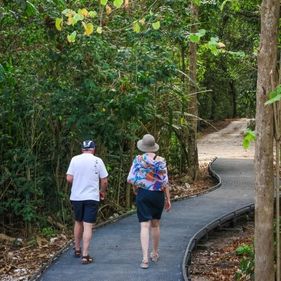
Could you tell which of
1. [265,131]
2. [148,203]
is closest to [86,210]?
[148,203]

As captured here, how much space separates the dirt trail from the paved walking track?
11.0 meters

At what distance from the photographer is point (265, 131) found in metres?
3.82

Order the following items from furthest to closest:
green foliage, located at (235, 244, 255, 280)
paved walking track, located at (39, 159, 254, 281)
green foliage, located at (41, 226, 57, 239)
→ green foliage, located at (41, 226, 57, 239) < paved walking track, located at (39, 159, 254, 281) < green foliage, located at (235, 244, 255, 280)

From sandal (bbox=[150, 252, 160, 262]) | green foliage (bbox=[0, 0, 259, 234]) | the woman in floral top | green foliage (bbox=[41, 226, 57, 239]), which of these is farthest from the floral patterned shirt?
green foliage (bbox=[41, 226, 57, 239])

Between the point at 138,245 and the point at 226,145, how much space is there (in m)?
21.7

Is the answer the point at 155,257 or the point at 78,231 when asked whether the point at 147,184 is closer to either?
the point at 155,257

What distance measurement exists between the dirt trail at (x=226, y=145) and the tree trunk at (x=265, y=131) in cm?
1768

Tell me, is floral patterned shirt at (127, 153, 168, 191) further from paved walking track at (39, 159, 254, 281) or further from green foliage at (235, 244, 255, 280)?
green foliage at (235, 244, 255, 280)

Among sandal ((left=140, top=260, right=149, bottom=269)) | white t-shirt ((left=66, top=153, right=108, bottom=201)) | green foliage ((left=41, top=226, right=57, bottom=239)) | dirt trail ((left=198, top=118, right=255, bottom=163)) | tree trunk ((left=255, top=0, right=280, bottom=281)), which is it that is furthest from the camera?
dirt trail ((left=198, top=118, right=255, bottom=163))

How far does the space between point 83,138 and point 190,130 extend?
249 inches

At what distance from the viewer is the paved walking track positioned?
19.8ft

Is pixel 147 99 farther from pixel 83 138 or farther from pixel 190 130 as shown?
pixel 190 130

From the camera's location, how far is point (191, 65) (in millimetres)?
13977

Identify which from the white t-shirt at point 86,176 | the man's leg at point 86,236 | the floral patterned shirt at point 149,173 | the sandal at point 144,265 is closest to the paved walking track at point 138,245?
the sandal at point 144,265
